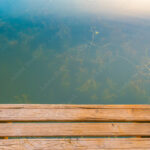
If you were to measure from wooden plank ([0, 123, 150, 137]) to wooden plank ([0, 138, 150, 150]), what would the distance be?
4 cm

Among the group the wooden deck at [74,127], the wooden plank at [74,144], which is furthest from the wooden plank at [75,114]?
the wooden plank at [74,144]

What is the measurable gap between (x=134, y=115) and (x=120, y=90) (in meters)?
0.68

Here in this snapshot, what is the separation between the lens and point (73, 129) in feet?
2.78

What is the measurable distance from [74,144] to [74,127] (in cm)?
10

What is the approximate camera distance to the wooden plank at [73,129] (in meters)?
0.82

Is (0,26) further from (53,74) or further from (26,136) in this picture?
(26,136)

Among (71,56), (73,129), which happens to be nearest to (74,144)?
(73,129)

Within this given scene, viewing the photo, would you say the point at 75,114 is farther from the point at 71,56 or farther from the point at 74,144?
the point at 71,56

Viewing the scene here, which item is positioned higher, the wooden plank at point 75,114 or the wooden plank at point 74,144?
the wooden plank at point 75,114

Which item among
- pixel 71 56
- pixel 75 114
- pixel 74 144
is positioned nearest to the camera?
pixel 74 144

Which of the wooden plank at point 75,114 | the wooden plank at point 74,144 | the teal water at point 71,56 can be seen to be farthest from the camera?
the teal water at point 71,56

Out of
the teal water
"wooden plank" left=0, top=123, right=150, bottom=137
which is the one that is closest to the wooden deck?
"wooden plank" left=0, top=123, right=150, bottom=137

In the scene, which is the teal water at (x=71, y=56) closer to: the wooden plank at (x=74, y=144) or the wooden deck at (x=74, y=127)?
the wooden deck at (x=74, y=127)

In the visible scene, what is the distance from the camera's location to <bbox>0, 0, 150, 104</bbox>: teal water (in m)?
1.58
